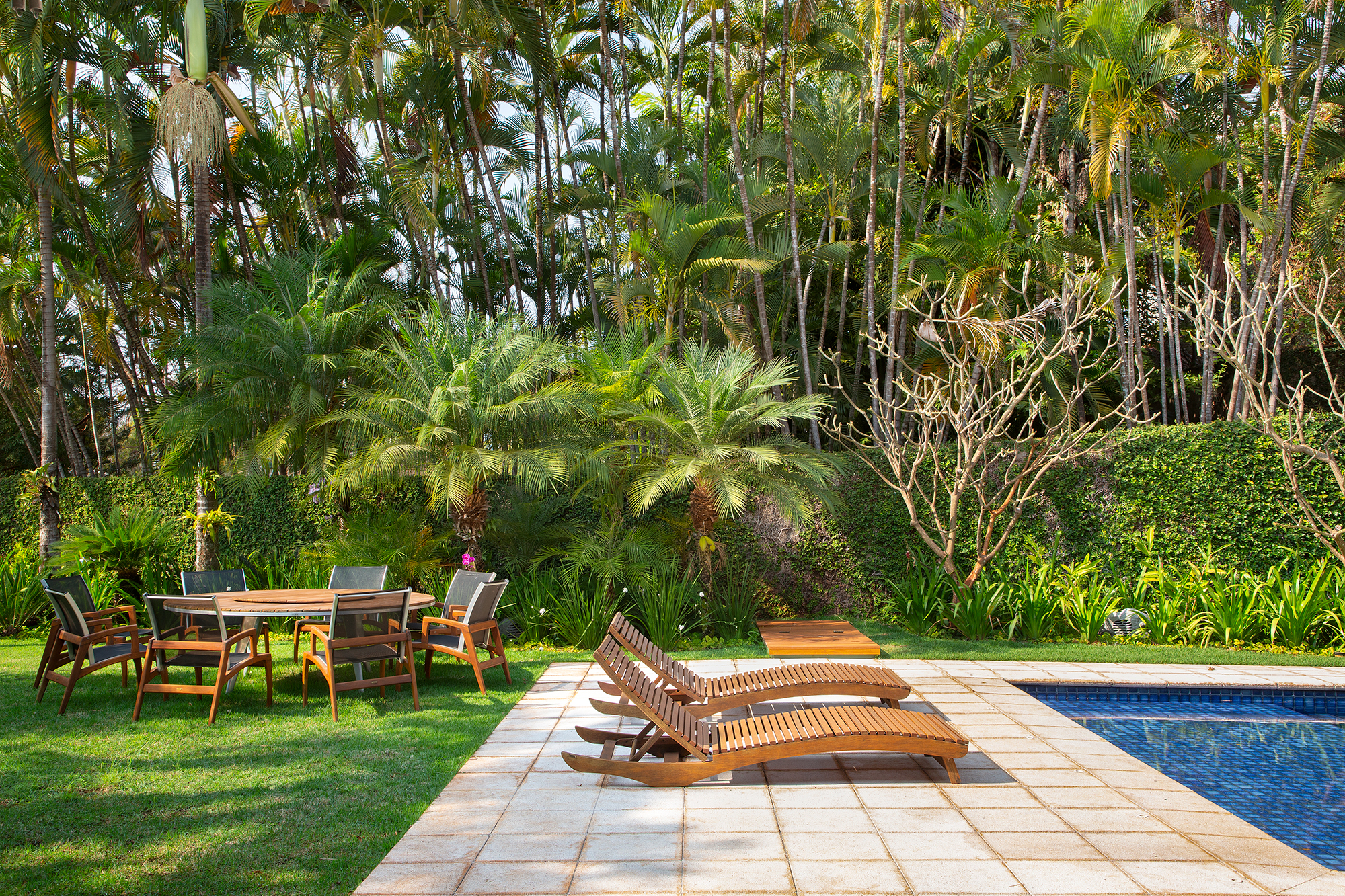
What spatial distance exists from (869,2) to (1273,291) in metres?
7.19

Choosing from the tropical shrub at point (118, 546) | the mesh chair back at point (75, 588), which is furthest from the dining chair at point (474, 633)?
the tropical shrub at point (118, 546)

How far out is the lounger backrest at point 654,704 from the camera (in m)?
4.45

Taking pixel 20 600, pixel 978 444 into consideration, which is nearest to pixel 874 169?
pixel 978 444

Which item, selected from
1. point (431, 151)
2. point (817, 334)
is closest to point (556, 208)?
point (431, 151)

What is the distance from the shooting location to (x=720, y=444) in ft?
29.4

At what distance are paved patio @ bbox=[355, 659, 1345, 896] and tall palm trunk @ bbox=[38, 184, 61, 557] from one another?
9.15 m

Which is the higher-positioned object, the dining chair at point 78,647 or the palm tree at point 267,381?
the palm tree at point 267,381

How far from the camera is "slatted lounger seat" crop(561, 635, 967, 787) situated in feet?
14.3

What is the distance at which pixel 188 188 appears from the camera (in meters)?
14.7

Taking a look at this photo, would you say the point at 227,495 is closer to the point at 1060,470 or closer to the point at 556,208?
the point at 556,208

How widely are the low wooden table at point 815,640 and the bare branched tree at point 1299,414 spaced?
398cm

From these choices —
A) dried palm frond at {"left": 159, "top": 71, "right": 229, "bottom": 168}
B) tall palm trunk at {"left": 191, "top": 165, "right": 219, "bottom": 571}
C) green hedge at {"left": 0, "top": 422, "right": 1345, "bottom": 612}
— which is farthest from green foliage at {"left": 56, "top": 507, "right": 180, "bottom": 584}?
dried palm frond at {"left": 159, "top": 71, "right": 229, "bottom": 168}

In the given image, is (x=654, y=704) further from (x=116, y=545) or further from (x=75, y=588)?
(x=116, y=545)

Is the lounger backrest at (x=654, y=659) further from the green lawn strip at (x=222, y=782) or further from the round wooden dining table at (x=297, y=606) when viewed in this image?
the round wooden dining table at (x=297, y=606)
